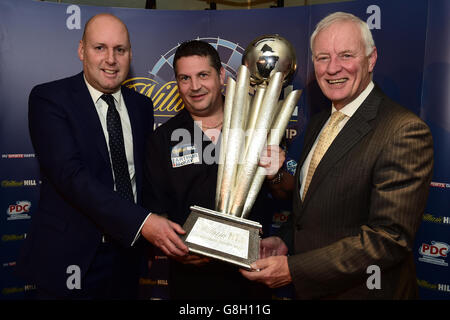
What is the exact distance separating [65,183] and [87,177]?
0.50ft

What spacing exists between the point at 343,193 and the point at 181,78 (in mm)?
1285

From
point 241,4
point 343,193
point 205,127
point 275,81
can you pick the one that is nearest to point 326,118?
point 275,81

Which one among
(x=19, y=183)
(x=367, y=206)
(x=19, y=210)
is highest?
(x=367, y=206)

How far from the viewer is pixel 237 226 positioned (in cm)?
167

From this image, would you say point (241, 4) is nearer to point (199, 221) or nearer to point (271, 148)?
point (271, 148)

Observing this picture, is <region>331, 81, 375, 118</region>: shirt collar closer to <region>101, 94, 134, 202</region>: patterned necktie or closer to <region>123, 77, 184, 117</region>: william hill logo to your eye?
<region>101, 94, 134, 202</region>: patterned necktie

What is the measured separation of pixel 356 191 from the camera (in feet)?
5.35

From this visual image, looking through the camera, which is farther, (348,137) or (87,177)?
(87,177)

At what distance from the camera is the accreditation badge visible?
2.15 m

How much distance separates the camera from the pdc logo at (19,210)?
11.2ft

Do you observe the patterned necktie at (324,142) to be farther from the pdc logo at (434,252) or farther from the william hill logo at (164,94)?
the william hill logo at (164,94)

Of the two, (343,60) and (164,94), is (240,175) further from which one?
(164,94)

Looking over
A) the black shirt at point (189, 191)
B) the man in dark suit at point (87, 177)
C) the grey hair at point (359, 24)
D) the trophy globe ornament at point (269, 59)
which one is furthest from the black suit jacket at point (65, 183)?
the grey hair at point (359, 24)

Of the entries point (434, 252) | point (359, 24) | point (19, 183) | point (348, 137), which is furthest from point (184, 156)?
point (434, 252)
